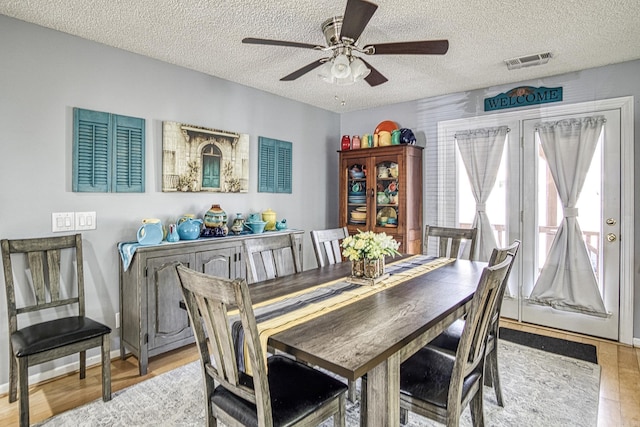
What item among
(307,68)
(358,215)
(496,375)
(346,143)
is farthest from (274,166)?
(496,375)

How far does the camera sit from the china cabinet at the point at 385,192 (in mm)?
4074

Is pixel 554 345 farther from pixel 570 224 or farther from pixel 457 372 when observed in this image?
pixel 457 372

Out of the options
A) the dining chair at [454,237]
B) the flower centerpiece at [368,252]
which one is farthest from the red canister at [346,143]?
the flower centerpiece at [368,252]

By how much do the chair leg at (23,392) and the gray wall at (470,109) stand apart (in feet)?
12.5

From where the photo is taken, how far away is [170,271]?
2.76 m

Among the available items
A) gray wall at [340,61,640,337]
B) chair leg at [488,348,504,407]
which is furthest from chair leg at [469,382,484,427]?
gray wall at [340,61,640,337]

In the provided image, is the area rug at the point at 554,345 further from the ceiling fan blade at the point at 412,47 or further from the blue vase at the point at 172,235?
the blue vase at the point at 172,235

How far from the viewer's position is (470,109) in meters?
3.94

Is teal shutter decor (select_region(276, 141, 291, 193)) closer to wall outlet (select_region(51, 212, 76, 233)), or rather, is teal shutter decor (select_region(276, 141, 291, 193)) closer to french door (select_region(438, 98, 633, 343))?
french door (select_region(438, 98, 633, 343))

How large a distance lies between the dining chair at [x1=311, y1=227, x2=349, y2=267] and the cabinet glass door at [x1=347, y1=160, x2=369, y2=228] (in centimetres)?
161

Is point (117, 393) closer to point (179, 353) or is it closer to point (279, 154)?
point (179, 353)

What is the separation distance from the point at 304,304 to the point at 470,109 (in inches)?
128

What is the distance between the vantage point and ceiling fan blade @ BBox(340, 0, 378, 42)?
5.49ft

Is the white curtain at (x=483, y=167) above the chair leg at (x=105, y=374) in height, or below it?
above
